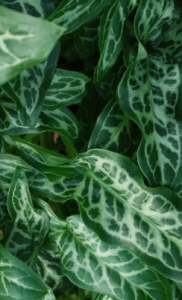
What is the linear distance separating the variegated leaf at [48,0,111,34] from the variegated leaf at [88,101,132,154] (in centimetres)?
19

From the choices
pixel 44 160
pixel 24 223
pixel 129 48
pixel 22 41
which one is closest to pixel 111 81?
pixel 129 48

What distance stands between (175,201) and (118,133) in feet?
0.51

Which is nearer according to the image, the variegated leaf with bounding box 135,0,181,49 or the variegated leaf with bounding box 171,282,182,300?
the variegated leaf with bounding box 135,0,181,49

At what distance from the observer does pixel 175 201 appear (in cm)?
71

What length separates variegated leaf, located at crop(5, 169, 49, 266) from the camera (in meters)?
0.73

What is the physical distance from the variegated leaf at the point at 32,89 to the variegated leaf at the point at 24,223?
0.59 ft

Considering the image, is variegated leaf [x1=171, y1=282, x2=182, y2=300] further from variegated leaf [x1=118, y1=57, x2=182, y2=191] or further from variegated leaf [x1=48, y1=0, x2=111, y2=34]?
variegated leaf [x1=48, y1=0, x2=111, y2=34]

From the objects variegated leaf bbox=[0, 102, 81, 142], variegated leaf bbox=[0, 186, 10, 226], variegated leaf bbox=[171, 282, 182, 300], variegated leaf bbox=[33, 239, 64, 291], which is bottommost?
variegated leaf bbox=[171, 282, 182, 300]

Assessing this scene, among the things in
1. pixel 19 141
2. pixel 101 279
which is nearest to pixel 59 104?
pixel 19 141

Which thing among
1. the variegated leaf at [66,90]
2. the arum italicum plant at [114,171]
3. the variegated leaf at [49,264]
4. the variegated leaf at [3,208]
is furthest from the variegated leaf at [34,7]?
the variegated leaf at [49,264]

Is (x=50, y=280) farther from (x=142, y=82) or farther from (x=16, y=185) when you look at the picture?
(x=142, y=82)

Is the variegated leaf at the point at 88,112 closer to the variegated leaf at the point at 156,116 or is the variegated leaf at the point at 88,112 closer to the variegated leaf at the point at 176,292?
the variegated leaf at the point at 156,116

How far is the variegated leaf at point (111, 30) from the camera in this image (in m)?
0.63

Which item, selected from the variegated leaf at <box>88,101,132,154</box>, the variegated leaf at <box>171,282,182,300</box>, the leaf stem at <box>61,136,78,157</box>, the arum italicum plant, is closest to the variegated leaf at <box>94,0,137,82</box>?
the arum italicum plant
